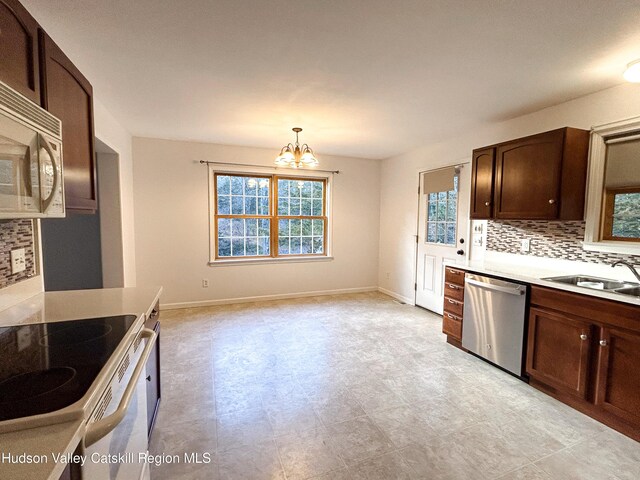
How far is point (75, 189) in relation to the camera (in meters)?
1.54

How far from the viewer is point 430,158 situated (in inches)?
166

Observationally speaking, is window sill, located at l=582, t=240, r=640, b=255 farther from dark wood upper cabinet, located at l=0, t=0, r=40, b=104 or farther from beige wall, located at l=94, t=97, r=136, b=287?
beige wall, located at l=94, t=97, r=136, b=287

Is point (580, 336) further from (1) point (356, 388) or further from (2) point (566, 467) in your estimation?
(1) point (356, 388)

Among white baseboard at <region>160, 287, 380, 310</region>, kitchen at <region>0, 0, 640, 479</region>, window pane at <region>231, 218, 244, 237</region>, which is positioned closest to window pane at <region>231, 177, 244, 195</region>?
kitchen at <region>0, 0, 640, 479</region>

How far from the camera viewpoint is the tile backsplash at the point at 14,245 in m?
1.45

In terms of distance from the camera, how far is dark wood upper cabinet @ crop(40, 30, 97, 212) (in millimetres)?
1318

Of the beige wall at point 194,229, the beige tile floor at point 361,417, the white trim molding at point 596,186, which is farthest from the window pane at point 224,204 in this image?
the white trim molding at point 596,186

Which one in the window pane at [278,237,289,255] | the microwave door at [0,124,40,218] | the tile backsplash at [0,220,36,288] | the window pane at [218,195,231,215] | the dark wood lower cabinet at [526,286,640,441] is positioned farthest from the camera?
the window pane at [278,237,289,255]

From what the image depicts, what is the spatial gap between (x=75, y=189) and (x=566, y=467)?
9.85ft

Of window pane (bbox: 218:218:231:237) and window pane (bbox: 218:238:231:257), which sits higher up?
window pane (bbox: 218:218:231:237)

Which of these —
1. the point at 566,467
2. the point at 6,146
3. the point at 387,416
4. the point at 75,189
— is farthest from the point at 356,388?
the point at 6,146

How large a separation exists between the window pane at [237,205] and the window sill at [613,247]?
4.05 m

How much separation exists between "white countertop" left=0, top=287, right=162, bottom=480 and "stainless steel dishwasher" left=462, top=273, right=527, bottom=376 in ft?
8.72

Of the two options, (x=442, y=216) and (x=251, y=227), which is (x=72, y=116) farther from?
(x=442, y=216)
